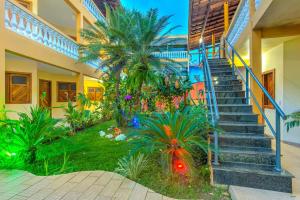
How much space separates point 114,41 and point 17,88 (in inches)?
162

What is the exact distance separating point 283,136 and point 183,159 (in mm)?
4778

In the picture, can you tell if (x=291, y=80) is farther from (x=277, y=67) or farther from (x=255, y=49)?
(x=255, y=49)

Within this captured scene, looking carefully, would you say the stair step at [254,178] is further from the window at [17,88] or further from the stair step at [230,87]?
the window at [17,88]

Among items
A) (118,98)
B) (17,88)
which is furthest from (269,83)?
(17,88)

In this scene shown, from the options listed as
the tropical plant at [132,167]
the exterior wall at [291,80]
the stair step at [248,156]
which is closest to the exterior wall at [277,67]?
the exterior wall at [291,80]

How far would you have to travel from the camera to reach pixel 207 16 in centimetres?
982

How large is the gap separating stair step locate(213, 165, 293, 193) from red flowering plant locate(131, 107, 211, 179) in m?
0.45

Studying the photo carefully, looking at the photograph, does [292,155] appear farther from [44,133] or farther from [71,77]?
[71,77]

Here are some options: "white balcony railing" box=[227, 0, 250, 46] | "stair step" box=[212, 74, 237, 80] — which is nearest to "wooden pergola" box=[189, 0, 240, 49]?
"white balcony railing" box=[227, 0, 250, 46]

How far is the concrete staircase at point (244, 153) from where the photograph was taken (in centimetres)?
297

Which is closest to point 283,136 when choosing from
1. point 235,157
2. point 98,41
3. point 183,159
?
point 235,157

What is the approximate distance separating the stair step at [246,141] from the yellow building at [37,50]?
4.46 meters

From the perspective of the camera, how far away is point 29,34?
611 cm

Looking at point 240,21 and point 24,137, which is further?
point 240,21
